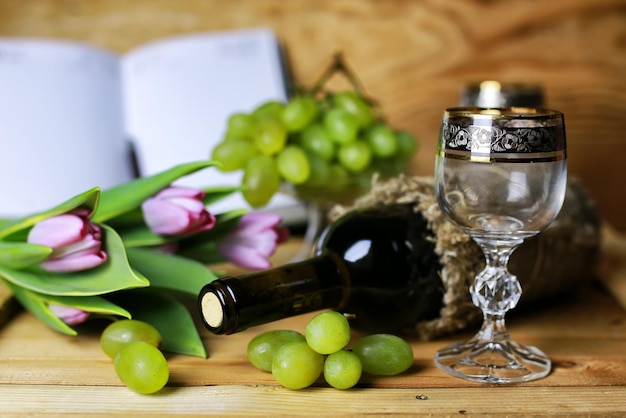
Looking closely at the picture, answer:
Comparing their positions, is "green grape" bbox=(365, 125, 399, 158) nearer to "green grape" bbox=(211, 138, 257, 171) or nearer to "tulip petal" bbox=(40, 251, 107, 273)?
"green grape" bbox=(211, 138, 257, 171)

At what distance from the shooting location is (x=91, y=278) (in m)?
0.74

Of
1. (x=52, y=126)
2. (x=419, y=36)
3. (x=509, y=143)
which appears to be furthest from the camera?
(x=419, y=36)

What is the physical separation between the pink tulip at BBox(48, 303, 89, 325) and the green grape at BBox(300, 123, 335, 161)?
379mm

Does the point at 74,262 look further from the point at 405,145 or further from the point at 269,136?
the point at 405,145

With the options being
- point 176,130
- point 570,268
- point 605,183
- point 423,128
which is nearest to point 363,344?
point 570,268

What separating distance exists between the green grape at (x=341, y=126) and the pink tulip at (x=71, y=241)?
36cm

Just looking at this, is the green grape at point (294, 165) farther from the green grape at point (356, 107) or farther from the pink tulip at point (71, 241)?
the pink tulip at point (71, 241)

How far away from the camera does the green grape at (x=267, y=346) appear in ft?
2.24

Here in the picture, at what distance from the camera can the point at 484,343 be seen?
28.8 inches

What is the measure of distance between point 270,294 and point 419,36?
90 cm

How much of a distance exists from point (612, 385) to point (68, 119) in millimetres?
965

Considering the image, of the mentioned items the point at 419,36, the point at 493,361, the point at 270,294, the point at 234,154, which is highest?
the point at 419,36

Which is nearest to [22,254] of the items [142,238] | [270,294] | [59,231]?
[59,231]

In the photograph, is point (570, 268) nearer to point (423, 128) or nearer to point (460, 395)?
point (460, 395)
